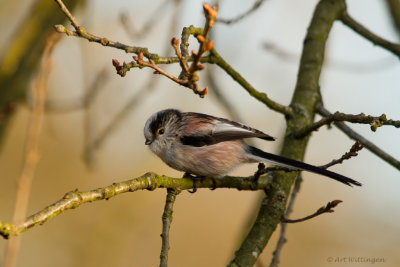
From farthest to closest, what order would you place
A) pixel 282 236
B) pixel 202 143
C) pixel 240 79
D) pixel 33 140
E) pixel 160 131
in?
pixel 160 131 < pixel 202 143 < pixel 282 236 < pixel 240 79 < pixel 33 140

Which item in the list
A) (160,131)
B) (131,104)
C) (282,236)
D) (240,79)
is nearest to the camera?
(240,79)

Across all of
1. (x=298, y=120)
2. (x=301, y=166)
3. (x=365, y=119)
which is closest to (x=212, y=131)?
(x=298, y=120)

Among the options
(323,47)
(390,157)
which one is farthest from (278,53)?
(390,157)

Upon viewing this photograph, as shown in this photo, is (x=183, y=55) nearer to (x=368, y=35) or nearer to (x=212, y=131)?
(x=212, y=131)

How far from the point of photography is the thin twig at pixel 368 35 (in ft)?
12.8

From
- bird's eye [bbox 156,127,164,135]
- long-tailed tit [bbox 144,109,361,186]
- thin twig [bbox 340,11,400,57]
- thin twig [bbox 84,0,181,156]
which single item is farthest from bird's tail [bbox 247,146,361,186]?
thin twig [bbox 84,0,181,156]

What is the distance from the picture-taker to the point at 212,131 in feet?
13.6

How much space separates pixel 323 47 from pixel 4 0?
6.39 metres

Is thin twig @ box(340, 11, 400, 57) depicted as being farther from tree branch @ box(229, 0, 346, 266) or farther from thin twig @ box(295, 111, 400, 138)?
thin twig @ box(295, 111, 400, 138)

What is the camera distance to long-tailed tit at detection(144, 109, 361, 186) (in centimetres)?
390

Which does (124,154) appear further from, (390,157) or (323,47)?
(390,157)

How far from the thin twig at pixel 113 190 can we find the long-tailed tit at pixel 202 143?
1.18 ft

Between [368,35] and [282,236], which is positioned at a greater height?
[368,35]

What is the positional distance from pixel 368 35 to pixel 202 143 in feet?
5.55
